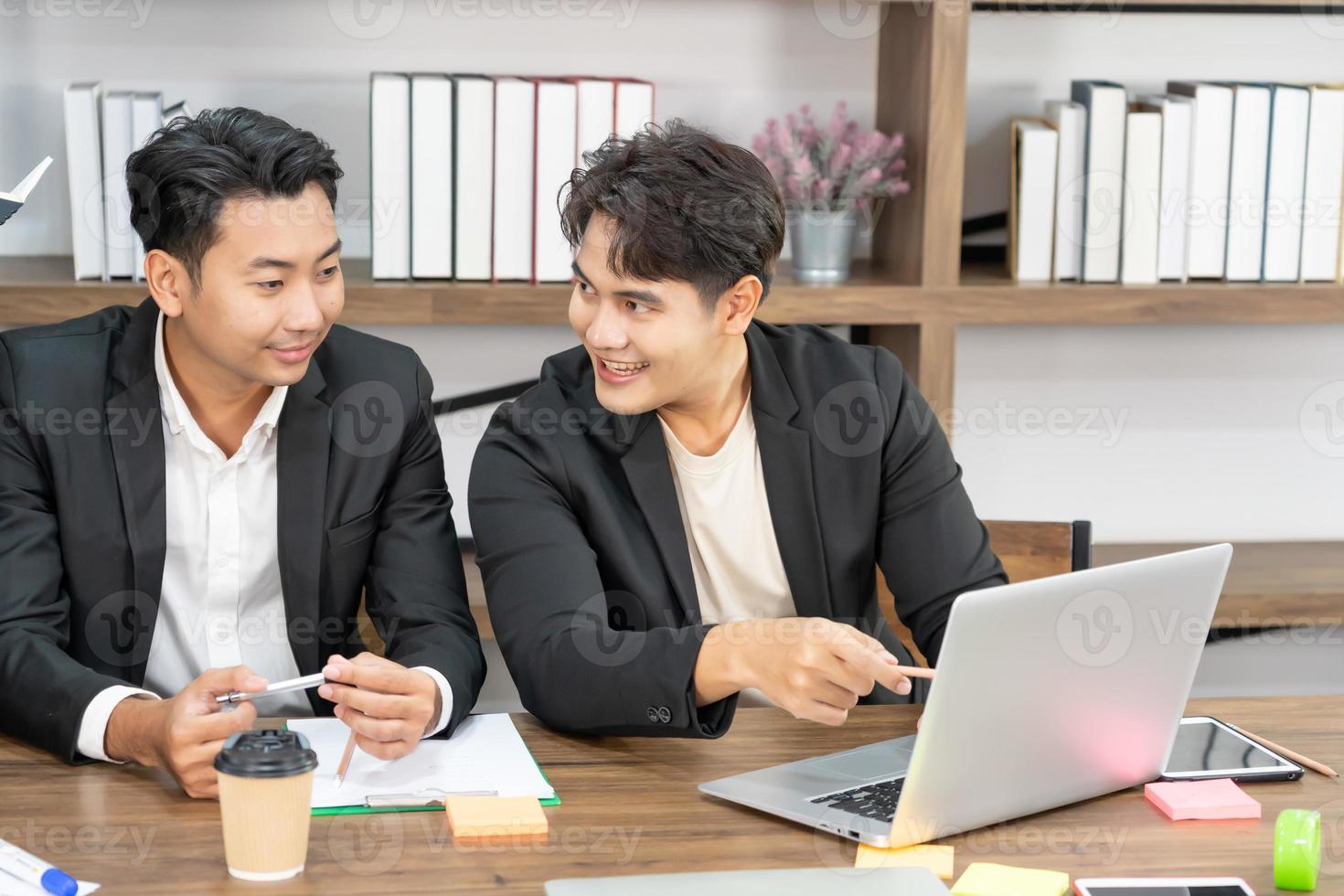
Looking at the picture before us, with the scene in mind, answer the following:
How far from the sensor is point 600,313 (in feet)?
5.67

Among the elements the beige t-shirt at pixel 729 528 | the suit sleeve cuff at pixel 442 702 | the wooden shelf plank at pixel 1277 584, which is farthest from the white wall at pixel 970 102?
the suit sleeve cuff at pixel 442 702

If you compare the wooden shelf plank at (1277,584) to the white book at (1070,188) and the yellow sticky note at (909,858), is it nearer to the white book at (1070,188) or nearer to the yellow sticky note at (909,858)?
the white book at (1070,188)

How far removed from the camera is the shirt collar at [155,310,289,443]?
5.83 feet

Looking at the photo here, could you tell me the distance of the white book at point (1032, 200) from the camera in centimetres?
241

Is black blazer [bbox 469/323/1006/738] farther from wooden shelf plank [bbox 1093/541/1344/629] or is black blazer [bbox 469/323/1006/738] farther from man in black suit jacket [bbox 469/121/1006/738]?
wooden shelf plank [bbox 1093/541/1344/629]

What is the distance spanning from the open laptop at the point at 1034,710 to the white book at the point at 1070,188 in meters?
1.21

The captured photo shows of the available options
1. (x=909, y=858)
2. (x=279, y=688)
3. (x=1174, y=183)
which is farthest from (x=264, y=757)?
(x=1174, y=183)

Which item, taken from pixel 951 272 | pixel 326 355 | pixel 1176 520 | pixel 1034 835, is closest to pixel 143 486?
pixel 326 355

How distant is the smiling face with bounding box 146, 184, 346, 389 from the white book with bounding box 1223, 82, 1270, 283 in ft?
4.97

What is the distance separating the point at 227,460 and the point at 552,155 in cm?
78

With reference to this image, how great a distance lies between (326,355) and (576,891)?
0.94 metres

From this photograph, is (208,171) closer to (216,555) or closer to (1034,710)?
(216,555)

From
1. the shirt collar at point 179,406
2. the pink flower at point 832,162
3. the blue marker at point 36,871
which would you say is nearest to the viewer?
the blue marker at point 36,871

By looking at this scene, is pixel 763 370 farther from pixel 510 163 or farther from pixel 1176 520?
pixel 1176 520
